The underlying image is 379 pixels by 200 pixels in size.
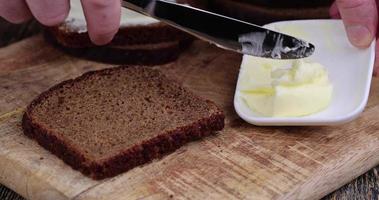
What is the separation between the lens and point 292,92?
2256 mm

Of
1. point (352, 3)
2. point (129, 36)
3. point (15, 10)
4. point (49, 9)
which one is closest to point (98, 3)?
point (49, 9)

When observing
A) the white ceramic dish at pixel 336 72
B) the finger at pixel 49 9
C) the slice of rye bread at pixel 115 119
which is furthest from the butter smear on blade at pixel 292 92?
the finger at pixel 49 9

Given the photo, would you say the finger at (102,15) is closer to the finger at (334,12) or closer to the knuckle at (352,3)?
the knuckle at (352,3)

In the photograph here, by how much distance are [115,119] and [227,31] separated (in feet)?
1.50

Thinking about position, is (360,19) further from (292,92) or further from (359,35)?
(292,92)

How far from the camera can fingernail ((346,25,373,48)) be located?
8.03 ft

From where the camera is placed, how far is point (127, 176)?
83.0 inches

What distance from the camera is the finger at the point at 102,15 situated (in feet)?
7.02

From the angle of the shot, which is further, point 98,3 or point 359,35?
point 359,35

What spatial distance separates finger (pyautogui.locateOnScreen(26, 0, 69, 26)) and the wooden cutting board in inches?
15.1

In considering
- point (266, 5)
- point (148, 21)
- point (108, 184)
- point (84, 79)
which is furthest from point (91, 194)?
point (266, 5)

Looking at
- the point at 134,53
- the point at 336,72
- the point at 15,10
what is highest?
the point at 15,10

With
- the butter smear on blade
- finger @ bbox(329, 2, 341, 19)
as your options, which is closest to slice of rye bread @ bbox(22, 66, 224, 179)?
the butter smear on blade

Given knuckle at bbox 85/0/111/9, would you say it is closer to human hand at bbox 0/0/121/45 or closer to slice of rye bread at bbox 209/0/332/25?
human hand at bbox 0/0/121/45
